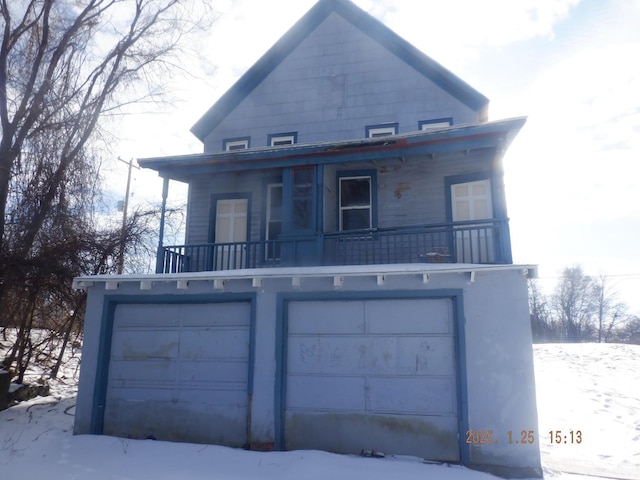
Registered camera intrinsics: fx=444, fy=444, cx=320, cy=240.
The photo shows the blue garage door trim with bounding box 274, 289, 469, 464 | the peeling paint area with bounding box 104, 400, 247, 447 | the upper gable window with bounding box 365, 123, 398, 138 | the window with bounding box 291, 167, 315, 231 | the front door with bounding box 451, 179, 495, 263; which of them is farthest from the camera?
the upper gable window with bounding box 365, 123, 398, 138

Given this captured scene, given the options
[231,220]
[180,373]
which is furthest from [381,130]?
[180,373]

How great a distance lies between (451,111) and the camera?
11648 mm

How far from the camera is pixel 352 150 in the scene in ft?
30.3

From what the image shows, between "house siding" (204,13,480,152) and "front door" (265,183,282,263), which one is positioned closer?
"front door" (265,183,282,263)

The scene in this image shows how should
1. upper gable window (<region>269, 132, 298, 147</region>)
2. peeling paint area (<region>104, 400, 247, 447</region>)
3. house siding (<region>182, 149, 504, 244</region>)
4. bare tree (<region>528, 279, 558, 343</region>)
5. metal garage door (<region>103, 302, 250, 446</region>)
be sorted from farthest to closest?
bare tree (<region>528, 279, 558, 343</region>)
upper gable window (<region>269, 132, 298, 147</region>)
house siding (<region>182, 149, 504, 244</region>)
metal garage door (<region>103, 302, 250, 446</region>)
peeling paint area (<region>104, 400, 247, 447</region>)

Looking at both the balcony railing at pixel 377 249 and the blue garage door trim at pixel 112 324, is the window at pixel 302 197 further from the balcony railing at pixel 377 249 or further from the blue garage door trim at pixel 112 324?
the blue garage door trim at pixel 112 324

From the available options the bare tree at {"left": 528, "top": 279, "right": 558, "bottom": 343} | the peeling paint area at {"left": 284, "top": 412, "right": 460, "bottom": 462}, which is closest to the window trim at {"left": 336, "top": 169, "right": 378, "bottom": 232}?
the peeling paint area at {"left": 284, "top": 412, "right": 460, "bottom": 462}

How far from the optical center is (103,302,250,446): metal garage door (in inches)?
324

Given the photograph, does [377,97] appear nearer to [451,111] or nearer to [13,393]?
[451,111]

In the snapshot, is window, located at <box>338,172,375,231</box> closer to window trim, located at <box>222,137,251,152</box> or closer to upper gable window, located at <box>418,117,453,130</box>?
upper gable window, located at <box>418,117,453,130</box>

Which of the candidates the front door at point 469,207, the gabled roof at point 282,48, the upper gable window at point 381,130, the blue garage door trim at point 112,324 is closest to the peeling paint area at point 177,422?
the blue garage door trim at point 112,324

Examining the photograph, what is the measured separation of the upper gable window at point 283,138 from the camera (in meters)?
12.5

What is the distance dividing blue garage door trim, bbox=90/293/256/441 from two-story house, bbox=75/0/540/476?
0.03 meters

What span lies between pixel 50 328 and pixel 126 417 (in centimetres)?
787
